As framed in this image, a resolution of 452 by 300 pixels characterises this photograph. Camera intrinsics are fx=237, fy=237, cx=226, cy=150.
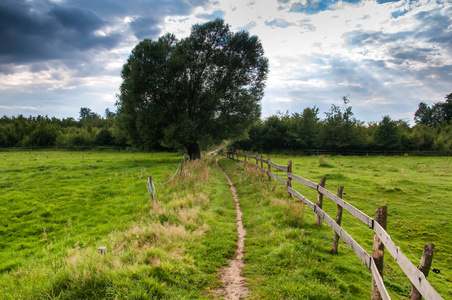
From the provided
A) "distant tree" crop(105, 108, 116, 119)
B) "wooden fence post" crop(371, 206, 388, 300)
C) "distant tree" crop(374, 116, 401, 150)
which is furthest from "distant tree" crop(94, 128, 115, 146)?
"distant tree" crop(105, 108, 116, 119)

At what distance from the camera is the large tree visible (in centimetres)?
2434

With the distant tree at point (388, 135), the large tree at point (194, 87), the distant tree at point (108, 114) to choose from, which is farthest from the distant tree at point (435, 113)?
the distant tree at point (108, 114)

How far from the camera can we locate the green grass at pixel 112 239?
4.07 meters

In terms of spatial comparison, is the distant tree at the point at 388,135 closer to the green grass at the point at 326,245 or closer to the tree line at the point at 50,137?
the green grass at the point at 326,245

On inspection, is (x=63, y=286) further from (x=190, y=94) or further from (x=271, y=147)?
(x=271, y=147)

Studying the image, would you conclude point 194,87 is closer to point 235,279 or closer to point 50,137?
point 235,279

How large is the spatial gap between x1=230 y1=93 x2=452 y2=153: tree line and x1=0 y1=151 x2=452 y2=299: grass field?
3341 cm

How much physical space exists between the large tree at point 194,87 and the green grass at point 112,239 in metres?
10.9

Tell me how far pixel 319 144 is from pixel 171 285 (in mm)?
47598

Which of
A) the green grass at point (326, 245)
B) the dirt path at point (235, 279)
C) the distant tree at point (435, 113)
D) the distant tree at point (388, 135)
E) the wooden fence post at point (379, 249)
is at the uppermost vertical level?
the distant tree at point (435, 113)

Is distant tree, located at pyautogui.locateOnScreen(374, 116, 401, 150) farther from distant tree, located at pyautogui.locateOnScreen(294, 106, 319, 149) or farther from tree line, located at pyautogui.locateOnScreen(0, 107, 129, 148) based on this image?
tree line, located at pyautogui.locateOnScreen(0, 107, 129, 148)

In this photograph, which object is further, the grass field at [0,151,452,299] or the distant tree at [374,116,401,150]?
the distant tree at [374,116,401,150]

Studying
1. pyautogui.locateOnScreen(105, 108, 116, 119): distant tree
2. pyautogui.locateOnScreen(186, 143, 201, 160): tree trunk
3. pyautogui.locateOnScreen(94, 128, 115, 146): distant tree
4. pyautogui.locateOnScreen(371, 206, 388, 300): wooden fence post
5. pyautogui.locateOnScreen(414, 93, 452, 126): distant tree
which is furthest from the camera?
pyautogui.locateOnScreen(105, 108, 116, 119): distant tree

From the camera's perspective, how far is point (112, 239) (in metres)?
6.27
